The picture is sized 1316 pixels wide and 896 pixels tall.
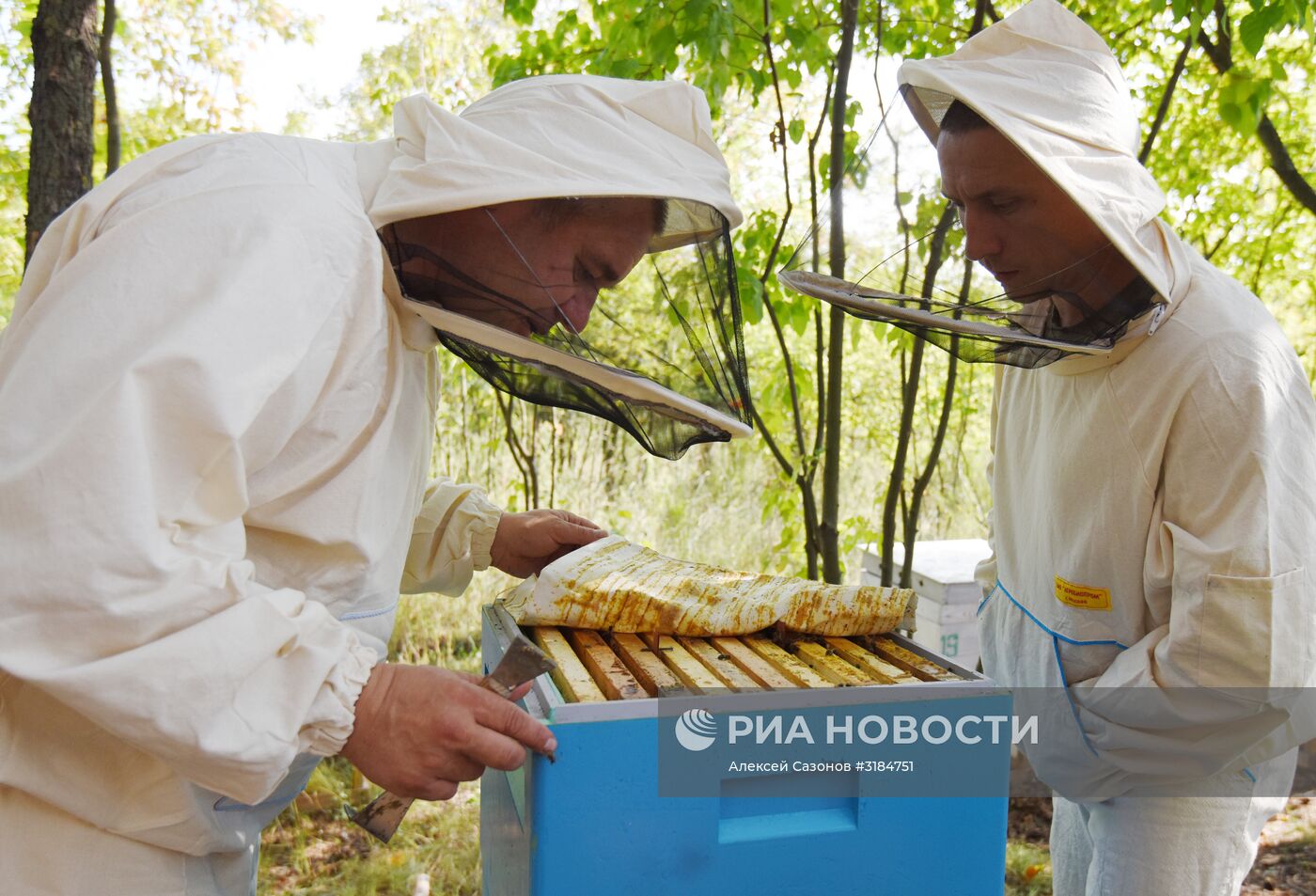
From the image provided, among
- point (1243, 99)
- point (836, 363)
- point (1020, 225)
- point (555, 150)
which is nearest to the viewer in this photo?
point (555, 150)

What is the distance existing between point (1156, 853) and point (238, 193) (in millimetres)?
1960

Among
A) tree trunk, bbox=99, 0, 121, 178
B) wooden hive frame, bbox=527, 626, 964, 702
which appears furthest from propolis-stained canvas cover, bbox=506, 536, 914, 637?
tree trunk, bbox=99, 0, 121, 178

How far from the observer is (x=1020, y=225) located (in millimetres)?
1825

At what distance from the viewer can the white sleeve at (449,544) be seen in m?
2.12

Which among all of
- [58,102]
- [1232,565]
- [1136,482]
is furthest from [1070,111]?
[58,102]

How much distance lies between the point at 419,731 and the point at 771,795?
0.49 metres

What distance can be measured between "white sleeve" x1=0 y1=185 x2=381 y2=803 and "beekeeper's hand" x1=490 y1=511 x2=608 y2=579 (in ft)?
2.83

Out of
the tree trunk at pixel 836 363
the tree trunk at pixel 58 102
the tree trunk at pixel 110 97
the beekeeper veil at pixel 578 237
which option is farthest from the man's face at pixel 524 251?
the tree trunk at pixel 110 97

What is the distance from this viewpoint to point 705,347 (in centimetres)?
166

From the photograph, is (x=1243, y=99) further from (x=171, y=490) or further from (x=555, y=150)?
(x=171, y=490)

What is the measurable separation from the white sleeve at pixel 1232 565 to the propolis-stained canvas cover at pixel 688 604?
1.63 feet

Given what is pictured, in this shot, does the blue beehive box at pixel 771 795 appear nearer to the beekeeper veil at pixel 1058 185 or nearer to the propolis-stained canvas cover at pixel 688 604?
the propolis-stained canvas cover at pixel 688 604

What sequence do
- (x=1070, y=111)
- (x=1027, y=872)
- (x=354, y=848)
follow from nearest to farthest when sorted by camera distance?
(x=1070, y=111) → (x=1027, y=872) → (x=354, y=848)

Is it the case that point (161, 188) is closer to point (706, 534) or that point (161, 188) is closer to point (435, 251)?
point (435, 251)
